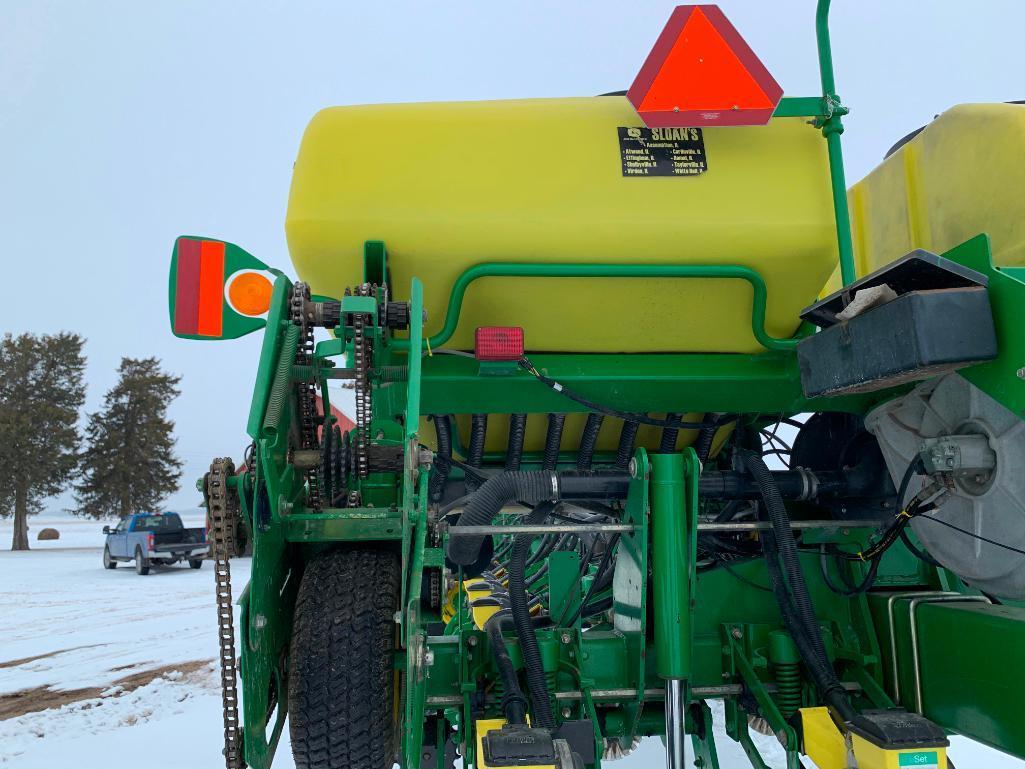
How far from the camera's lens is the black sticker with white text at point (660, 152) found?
2490mm

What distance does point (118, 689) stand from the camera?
566cm

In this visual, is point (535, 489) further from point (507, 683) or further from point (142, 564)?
point (142, 564)

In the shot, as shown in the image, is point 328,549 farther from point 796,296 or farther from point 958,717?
point 958,717

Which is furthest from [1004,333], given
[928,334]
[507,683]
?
[507,683]

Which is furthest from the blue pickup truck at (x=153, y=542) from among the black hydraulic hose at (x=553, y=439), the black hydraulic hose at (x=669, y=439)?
the black hydraulic hose at (x=669, y=439)

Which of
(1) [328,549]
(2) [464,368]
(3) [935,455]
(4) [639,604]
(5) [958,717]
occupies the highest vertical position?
(2) [464,368]

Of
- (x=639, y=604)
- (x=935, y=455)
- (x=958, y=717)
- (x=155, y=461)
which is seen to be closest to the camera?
(x=935, y=455)

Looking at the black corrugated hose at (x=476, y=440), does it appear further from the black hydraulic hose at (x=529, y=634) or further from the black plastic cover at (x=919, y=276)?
the black plastic cover at (x=919, y=276)

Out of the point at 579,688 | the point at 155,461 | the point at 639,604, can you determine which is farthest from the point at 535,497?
the point at 155,461

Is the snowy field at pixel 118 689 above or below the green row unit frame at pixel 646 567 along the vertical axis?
below

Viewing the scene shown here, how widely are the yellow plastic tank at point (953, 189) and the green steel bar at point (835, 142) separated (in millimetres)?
302

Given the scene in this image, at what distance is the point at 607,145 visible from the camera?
250 centimetres

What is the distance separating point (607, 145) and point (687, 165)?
262 mm

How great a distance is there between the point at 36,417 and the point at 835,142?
3515 cm
